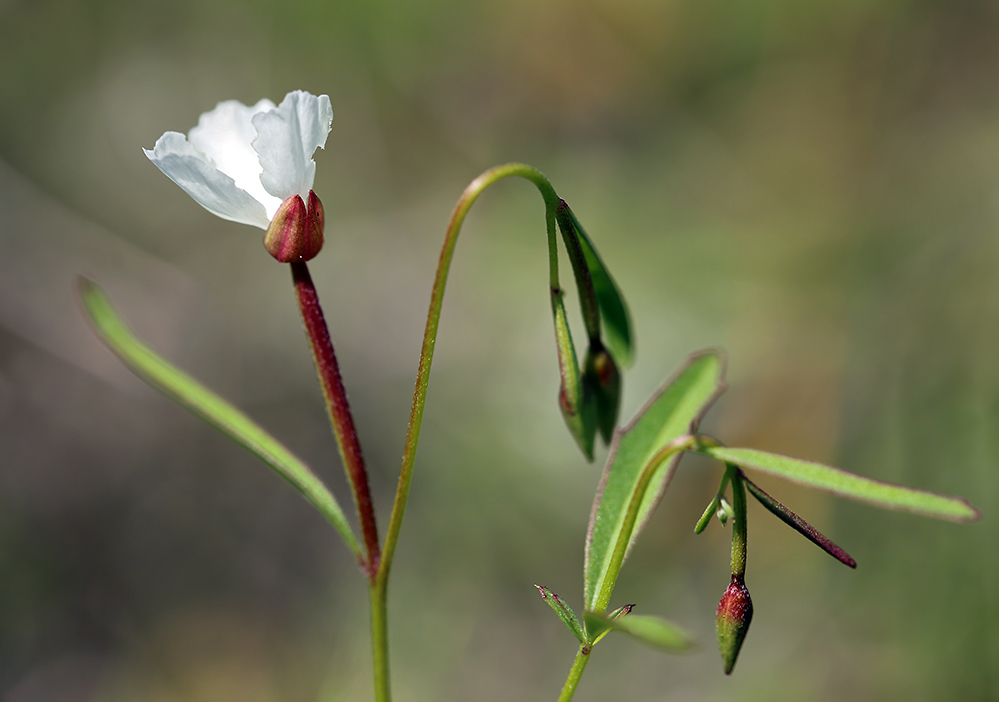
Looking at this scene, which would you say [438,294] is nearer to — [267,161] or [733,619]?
[267,161]

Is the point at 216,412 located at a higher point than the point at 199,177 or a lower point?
lower

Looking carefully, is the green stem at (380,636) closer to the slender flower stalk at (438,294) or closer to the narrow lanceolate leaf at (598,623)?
the slender flower stalk at (438,294)

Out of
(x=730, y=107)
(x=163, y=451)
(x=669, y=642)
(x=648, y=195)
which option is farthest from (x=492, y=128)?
(x=669, y=642)

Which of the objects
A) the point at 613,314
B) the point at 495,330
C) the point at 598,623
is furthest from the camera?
the point at 495,330

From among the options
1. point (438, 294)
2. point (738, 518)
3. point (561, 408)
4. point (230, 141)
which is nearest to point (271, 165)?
point (230, 141)

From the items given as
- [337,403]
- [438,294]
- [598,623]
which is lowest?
[598,623]

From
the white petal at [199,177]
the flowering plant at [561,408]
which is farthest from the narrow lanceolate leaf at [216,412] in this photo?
the white petal at [199,177]
